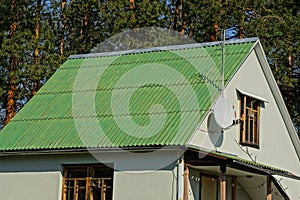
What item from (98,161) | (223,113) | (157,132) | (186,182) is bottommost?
(186,182)

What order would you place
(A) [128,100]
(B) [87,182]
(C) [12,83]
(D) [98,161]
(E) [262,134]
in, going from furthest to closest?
(C) [12,83] → (E) [262,134] → (A) [128,100] → (B) [87,182] → (D) [98,161]

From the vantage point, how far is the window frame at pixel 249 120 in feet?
59.2

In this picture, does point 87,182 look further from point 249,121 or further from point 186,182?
point 249,121

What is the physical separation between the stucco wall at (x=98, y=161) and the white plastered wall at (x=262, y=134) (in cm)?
124

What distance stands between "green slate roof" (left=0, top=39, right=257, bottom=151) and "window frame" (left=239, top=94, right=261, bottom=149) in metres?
1.28

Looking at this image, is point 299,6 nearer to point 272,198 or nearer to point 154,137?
point 272,198

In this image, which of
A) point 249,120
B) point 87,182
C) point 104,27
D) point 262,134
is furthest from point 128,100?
point 104,27

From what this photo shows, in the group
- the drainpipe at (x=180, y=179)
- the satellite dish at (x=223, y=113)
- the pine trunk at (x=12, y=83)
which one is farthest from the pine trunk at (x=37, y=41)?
the drainpipe at (x=180, y=179)

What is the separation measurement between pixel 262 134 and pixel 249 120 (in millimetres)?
783

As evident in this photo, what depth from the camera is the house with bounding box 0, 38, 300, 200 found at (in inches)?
619

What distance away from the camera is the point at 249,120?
60.7 ft

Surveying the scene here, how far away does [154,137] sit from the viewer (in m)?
15.6

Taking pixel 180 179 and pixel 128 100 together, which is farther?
pixel 128 100

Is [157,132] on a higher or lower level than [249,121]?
lower
